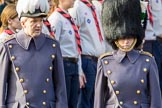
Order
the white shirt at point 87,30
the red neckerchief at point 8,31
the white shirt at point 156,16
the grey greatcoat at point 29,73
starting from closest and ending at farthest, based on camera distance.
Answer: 1. the grey greatcoat at point 29,73
2. the red neckerchief at point 8,31
3. the white shirt at point 87,30
4. the white shirt at point 156,16

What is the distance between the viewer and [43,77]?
5215 mm

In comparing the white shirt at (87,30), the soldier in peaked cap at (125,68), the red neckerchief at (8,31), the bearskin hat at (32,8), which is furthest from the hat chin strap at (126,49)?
the white shirt at (87,30)

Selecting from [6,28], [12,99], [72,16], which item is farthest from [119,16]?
[72,16]

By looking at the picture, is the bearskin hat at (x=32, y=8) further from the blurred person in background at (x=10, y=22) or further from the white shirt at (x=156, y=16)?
the white shirt at (x=156, y=16)

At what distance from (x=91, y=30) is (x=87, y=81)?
2.09 feet

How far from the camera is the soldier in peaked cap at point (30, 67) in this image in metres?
5.16

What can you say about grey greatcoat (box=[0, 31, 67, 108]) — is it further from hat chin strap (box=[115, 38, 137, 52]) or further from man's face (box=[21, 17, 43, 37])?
hat chin strap (box=[115, 38, 137, 52])

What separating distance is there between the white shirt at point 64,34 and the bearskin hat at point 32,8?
1.87m

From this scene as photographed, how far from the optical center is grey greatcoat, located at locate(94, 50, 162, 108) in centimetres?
518

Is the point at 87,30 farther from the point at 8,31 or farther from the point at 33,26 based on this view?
the point at 33,26

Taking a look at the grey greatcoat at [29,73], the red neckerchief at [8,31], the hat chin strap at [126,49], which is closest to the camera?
the grey greatcoat at [29,73]

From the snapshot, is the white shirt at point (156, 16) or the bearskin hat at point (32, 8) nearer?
the bearskin hat at point (32, 8)

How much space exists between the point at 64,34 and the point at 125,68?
2.09m

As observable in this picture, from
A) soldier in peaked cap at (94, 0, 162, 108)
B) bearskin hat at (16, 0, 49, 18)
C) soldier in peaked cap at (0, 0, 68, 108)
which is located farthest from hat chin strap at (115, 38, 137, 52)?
bearskin hat at (16, 0, 49, 18)
